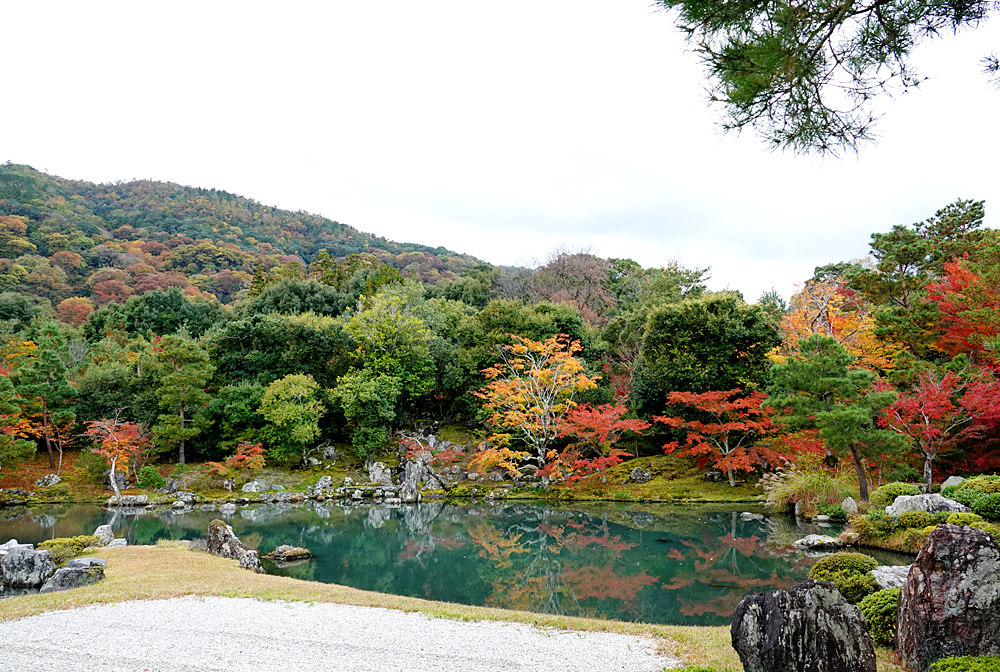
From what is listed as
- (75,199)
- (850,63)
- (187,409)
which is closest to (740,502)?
(850,63)

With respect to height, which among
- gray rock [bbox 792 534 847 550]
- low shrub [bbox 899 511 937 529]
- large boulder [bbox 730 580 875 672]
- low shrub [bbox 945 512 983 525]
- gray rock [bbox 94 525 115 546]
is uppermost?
large boulder [bbox 730 580 875 672]

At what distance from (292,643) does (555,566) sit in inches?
237

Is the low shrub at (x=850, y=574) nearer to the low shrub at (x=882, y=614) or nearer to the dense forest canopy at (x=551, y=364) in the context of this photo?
the low shrub at (x=882, y=614)

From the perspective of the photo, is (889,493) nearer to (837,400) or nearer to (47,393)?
(837,400)

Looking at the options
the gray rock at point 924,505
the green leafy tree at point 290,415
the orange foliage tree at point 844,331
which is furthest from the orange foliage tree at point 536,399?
the gray rock at point 924,505

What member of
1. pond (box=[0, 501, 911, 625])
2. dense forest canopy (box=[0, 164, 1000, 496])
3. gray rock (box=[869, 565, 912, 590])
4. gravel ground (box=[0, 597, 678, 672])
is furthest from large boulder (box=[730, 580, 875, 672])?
dense forest canopy (box=[0, 164, 1000, 496])

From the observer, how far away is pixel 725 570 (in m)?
9.34

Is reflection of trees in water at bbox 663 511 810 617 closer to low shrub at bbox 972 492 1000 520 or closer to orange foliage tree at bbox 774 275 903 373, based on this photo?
low shrub at bbox 972 492 1000 520

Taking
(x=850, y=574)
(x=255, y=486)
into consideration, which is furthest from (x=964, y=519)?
(x=255, y=486)

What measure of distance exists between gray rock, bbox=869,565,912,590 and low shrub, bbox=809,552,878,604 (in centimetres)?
7

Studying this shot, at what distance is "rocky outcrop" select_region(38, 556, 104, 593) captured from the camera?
7734mm

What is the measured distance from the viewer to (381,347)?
23.0 metres

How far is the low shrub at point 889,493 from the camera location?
10456 millimetres

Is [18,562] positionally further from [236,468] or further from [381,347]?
[381,347]
